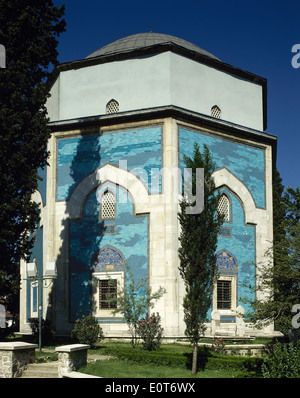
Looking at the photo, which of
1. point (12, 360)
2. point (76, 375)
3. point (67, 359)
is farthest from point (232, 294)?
point (12, 360)

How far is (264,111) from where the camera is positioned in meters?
27.7

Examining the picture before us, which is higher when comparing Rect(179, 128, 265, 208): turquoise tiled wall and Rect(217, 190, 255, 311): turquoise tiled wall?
Rect(179, 128, 265, 208): turquoise tiled wall

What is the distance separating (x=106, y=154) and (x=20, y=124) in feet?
18.6

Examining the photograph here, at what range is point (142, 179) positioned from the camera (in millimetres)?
21641

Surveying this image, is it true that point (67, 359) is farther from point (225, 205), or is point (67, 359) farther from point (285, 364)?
point (225, 205)

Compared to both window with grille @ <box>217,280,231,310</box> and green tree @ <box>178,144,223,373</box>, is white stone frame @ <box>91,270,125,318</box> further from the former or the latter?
green tree @ <box>178,144,223,373</box>

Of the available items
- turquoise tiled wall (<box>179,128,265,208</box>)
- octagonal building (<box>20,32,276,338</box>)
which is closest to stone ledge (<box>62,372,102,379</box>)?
octagonal building (<box>20,32,276,338</box>)

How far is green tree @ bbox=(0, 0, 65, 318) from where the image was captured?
16969 millimetres

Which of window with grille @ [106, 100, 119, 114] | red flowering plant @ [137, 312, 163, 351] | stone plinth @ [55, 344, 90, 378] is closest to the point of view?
Answer: stone plinth @ [55, 344, 90, 378]

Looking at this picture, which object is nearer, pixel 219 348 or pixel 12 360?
pixel 12 360

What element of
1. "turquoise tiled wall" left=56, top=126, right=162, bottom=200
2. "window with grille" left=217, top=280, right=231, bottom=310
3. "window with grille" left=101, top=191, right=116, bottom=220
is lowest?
"window with grille" left=217, top=280, right=231, bottom=310

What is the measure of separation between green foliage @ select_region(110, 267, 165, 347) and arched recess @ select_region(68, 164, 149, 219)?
9.30 feet

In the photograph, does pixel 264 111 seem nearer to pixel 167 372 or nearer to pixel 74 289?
pixel 74 289
